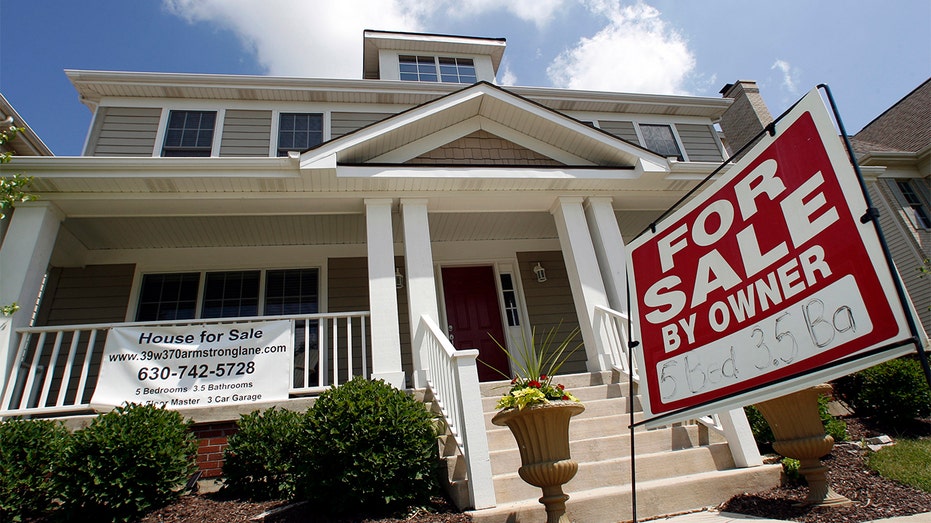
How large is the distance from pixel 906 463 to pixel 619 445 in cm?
271

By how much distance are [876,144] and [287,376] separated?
686 inches

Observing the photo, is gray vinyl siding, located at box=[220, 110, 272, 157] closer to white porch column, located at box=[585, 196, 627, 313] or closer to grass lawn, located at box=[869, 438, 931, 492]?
white porch column, located at box=[585, 196, 627, 313]

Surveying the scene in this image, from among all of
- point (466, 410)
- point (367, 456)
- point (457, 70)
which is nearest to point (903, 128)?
point (457, 70)

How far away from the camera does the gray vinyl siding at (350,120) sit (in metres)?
9.25

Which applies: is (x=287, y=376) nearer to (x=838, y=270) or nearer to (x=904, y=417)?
(x=838, y=270)

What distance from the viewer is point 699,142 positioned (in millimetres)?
10594

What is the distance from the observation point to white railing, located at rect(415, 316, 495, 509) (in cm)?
362

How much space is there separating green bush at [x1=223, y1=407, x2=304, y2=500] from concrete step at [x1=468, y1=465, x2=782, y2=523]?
1.81 metres

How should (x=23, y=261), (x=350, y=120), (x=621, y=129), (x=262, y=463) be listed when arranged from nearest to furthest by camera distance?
(x=262, y=463) → (x=23, y=261) → (x=350, y=120) → (x=621, y=129)

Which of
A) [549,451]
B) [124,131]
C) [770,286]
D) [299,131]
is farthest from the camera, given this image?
[299,131]

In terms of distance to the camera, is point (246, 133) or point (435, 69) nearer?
point (246, 133)

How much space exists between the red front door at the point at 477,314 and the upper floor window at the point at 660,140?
4430 mm

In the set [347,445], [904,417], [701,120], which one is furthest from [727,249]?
[701,120]

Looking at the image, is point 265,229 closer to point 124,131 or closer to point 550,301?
point 124,131
